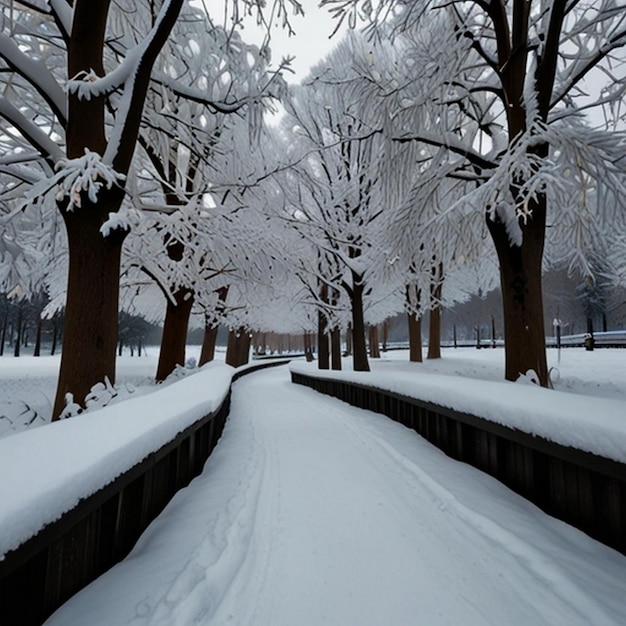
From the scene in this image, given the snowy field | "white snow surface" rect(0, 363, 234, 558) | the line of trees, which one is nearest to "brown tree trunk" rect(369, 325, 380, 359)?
the snowy field

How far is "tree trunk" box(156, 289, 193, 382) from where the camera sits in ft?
34.5

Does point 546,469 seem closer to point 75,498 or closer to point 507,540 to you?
point 507,540

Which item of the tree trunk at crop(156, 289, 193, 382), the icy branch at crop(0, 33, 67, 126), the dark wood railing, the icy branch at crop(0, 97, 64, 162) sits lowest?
the dark wood railing

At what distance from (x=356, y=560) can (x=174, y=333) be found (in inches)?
364

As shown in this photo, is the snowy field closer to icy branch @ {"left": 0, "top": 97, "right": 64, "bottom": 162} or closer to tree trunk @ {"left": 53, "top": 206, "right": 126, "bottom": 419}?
tree trunk @ {"left": 53, "top": 206, "right": 126, "bottom": 419}

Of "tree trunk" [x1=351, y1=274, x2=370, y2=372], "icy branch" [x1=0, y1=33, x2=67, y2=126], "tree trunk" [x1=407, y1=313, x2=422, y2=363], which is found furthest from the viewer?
"tree trunk" [x1=407, y1=313, x2=422, y2=363]

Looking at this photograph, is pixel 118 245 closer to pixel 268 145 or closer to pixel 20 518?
pixel 20 518

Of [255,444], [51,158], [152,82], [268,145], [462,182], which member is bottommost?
[255,444]

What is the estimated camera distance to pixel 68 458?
77.7 inches

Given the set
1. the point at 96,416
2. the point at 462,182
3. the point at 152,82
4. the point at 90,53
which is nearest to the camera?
the point at 96,416

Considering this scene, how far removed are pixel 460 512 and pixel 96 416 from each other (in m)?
2.96

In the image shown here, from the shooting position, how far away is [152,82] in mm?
6613

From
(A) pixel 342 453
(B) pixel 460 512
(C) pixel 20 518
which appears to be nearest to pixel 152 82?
(A) pixel 342 453

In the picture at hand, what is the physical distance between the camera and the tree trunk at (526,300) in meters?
6.70
